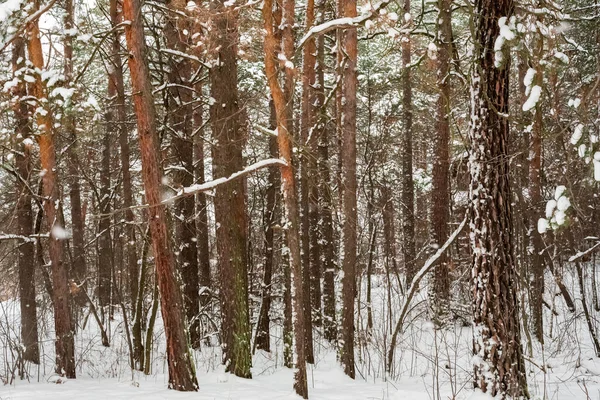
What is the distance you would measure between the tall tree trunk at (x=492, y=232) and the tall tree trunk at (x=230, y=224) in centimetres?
398

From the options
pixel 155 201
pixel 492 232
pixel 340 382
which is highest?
pixel 155 201

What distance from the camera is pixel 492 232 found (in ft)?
18.6

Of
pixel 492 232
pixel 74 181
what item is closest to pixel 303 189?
pixel 492 232

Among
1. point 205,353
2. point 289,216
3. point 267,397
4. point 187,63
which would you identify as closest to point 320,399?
point 267,397

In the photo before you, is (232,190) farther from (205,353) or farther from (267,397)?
(205,353)

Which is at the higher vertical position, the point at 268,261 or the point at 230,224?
the point at 230,224

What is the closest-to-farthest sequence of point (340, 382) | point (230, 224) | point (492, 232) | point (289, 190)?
point (492, 232) < point (289, 190) < point (230, 224) < point (340, 382)

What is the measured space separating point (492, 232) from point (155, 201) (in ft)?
14.4

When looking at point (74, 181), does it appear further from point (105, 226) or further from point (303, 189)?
point (303, 189)

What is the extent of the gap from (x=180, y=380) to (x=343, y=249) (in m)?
3.73

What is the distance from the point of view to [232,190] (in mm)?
8570

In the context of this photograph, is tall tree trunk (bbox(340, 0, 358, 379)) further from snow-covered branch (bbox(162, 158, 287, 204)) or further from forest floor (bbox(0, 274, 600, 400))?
snow-covered branch (bbox(162, 158, 287, 204))

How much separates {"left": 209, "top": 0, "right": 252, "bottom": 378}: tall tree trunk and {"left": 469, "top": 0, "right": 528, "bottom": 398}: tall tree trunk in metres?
3.98

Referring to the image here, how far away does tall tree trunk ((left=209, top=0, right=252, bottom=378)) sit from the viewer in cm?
841
